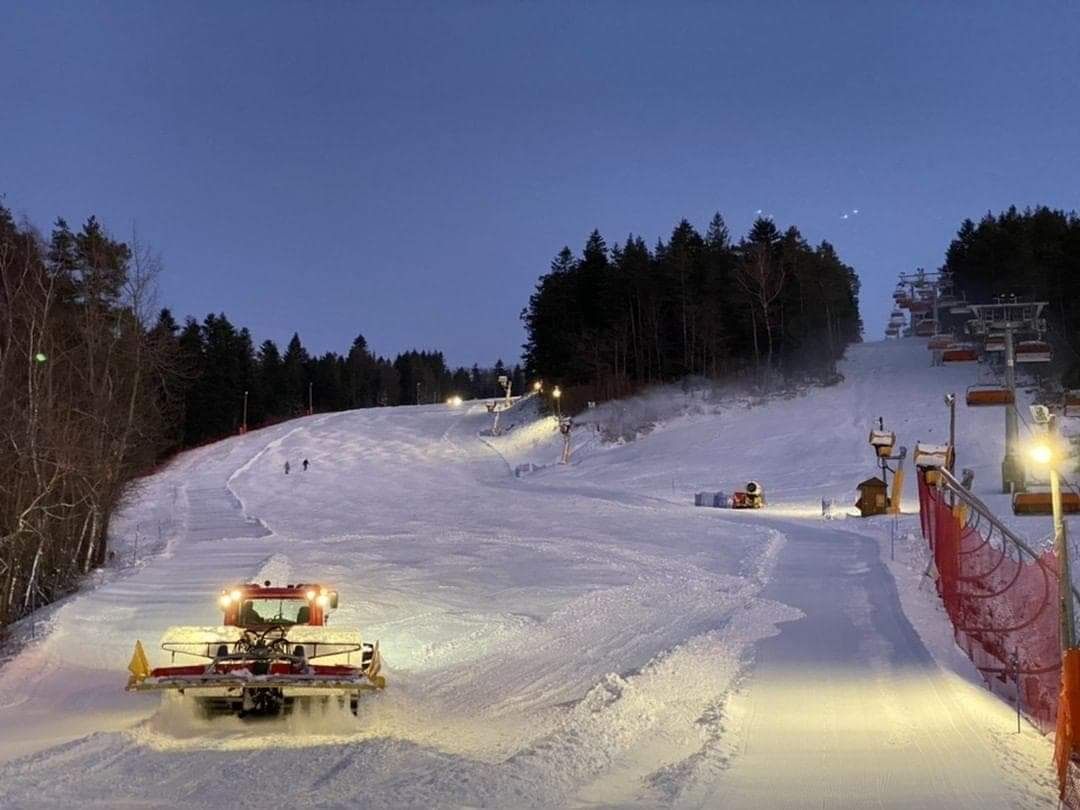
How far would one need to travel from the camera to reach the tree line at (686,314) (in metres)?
80.6

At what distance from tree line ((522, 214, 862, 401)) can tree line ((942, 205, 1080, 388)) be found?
40.2 feet

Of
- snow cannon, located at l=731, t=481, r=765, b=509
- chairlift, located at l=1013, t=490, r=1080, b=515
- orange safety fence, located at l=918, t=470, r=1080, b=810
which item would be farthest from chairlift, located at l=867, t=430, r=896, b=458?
orange safety fence, located at l=918, t=470, r=1080, b=810

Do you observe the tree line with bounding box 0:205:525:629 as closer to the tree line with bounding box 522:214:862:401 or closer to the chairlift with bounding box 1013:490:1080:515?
the chairlift with bounding box 1013:490:1080:515

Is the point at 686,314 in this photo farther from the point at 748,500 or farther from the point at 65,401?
the point at 65,401

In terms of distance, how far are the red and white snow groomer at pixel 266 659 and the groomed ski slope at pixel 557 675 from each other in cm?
36

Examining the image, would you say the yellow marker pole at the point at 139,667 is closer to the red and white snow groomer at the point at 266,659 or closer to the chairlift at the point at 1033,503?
the red and white snow groomer at the point at 266,659

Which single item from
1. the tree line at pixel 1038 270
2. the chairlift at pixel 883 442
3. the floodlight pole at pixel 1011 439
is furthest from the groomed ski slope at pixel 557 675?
the tree line at pixel 1038 270

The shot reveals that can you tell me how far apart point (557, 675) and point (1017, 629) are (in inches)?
218

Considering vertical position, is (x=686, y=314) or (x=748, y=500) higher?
(x=686, y=314)

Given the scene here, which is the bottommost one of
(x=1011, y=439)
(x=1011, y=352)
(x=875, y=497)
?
(x=875, y=497)

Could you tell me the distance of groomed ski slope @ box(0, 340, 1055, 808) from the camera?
26.0ft

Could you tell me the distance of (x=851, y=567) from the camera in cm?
2352

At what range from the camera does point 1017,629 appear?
36.1ft

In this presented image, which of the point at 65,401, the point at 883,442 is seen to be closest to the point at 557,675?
the point at 65,401
